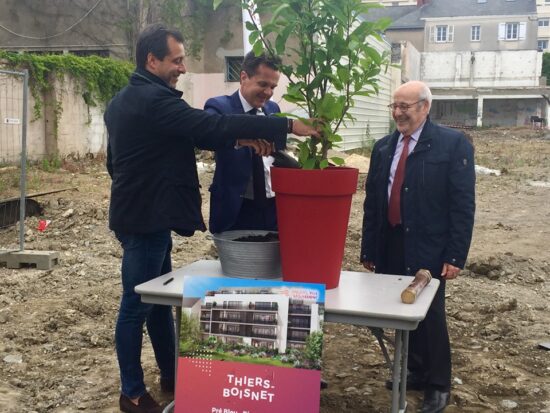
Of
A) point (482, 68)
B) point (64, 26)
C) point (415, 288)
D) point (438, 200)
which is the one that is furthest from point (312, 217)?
point (482, 68)

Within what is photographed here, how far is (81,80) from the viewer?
13.1 m

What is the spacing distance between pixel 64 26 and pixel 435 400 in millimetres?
17168

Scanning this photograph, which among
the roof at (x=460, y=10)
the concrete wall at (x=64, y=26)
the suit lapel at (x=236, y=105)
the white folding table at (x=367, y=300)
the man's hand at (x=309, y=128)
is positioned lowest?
the white folding table at (x=367, y=300)

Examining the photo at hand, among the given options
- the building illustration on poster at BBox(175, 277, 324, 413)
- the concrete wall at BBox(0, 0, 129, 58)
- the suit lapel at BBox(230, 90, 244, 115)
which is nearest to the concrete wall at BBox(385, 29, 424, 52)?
the concrete wall at BBox(0, 0, 129, 58)

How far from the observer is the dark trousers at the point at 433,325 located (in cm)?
321

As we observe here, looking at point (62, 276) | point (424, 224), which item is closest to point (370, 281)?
point (424, 224)

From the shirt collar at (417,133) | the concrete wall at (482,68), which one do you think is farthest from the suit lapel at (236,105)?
the concrete wall at (482,68)

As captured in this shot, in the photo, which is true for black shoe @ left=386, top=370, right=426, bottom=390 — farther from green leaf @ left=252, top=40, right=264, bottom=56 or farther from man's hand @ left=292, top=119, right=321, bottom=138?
green leaf @ left=252, top=40, right=264, bottom=56

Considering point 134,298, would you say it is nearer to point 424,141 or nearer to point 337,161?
point 337,161

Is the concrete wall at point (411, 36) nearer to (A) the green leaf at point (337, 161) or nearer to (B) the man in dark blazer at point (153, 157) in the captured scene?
(B) the man in dark blazer at point (153, 157)

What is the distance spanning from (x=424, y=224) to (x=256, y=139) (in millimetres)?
1139

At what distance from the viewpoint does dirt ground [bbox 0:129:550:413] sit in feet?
11.4

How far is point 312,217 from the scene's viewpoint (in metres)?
2.32

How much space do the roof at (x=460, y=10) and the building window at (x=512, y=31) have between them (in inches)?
39.1
